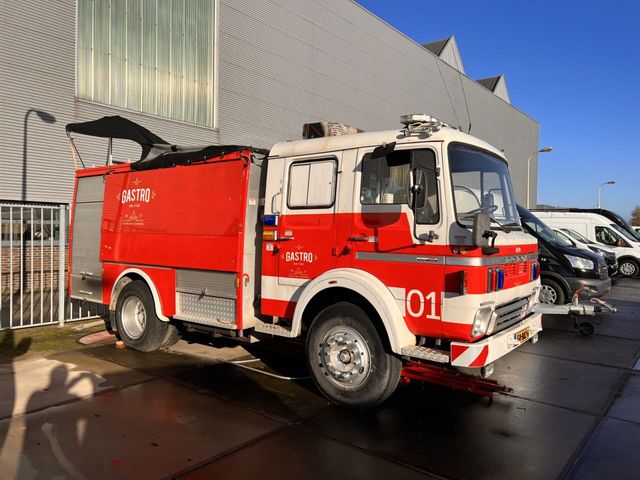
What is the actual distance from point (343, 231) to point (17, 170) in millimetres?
11835

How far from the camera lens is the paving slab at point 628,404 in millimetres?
4906

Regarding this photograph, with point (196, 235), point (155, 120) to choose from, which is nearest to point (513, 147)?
point (155, 120)

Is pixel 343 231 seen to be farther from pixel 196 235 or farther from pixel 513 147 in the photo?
pixel 513 147

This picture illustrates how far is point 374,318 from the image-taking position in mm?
4969

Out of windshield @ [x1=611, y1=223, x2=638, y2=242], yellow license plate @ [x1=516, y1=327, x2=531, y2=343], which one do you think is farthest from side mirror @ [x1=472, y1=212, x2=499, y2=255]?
windshield @ [x1=611, y1=223, x2=638, y2=242]

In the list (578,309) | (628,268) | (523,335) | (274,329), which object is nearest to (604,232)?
(628,268)

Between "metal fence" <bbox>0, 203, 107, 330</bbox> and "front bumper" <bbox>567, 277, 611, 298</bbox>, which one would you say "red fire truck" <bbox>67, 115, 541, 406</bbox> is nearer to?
"metal fence" <bbox>0, 203, 107, 330</bbox>

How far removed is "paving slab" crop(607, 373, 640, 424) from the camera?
16.1 feet

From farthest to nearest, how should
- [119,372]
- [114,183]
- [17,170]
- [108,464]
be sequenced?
[17,170]
[114,183]
[119,372]
[108,464]

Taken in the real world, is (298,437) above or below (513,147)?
below

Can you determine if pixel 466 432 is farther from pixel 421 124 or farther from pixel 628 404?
pixel 421 124

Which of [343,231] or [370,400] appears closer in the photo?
[370,400]

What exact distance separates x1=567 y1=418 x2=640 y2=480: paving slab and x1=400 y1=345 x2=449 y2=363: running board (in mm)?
1280

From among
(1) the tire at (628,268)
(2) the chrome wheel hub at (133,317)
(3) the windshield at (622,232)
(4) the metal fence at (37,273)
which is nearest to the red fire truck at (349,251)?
(2) the chrome wheel hub at (133,317)
